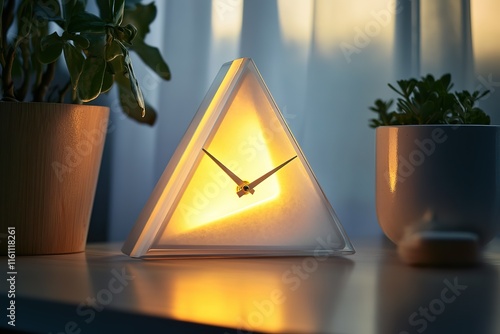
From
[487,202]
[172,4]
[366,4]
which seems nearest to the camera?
[487,202]

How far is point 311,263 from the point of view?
2.56ft

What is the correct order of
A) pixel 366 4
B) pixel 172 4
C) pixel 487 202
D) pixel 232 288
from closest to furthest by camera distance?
pixel 232 288
pixel 487 202
pixel 366 4
pixel 172 4

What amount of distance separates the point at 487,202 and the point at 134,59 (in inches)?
31.7

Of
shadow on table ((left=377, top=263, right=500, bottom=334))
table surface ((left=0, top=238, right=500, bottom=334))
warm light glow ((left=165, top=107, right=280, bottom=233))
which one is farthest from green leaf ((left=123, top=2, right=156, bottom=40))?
shadow on table ((left=377, top=263, right=500, bottom=334))

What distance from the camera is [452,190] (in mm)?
761

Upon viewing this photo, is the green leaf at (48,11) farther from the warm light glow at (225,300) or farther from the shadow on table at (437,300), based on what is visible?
the shadow on table at (437,300)

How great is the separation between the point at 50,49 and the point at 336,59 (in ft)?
1.63

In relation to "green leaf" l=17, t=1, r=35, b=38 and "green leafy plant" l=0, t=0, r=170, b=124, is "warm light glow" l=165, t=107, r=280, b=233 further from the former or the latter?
"green leaf" l=17, t=1, r=35, b=38

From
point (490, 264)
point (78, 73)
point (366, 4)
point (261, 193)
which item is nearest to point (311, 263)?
point (261, 193)

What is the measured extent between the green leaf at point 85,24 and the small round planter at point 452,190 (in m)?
0.40

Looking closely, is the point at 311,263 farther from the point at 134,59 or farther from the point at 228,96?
the point at 134,59

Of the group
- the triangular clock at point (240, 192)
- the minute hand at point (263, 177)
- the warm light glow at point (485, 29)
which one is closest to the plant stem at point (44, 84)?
the triangular clock at point (240, 192)

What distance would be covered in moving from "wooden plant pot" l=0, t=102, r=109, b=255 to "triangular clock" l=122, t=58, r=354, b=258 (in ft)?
0.35

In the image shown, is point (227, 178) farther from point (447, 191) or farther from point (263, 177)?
point (447, 191)
